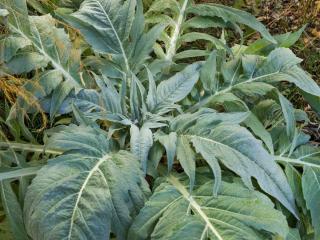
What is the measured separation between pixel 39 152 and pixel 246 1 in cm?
184

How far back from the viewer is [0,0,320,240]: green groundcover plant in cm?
172

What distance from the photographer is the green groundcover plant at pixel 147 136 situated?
5.63ft

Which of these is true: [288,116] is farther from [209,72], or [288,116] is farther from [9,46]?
[9,46]

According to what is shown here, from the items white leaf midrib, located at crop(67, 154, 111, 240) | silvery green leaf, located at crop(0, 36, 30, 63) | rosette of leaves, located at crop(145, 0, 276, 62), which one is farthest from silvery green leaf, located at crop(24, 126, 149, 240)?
rosette of leaves, located at crop(145, 0, 276, 62)

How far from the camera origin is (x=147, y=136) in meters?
1.97

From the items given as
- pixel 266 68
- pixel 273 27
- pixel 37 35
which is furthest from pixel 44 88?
pixel 273 27

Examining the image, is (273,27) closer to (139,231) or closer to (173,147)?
(173,147)

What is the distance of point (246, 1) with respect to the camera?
3.43 metres

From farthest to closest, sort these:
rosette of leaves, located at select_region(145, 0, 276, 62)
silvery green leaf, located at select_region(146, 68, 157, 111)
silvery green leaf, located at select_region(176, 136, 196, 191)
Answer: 1. rosette of leaves, located at select_region(145, 0, 276, 62)
2. silvery green leaf, located at select_region(146, 68, 157, 111)
3. silvery green leaf, located at select_region(176, 136, 196, 191)

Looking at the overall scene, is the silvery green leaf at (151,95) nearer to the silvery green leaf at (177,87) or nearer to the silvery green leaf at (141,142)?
the silvery green leaf at (177,87)

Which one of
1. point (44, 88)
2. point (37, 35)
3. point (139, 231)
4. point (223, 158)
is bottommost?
point (139, 231)

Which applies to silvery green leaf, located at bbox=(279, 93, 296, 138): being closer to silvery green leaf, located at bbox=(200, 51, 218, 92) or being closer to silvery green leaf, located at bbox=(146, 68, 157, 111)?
silvery green leaf, located at bbox=(200, 51, 218, 92)

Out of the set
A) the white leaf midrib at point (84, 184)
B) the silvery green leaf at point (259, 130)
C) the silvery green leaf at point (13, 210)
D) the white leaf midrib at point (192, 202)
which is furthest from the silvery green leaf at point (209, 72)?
the silvery green leaf at point (13, 210)

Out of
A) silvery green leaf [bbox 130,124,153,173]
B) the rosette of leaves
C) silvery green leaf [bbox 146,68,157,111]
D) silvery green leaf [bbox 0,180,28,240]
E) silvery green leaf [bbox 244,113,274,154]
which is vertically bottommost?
silvery green leaf [bbox 0,180,28,240]
